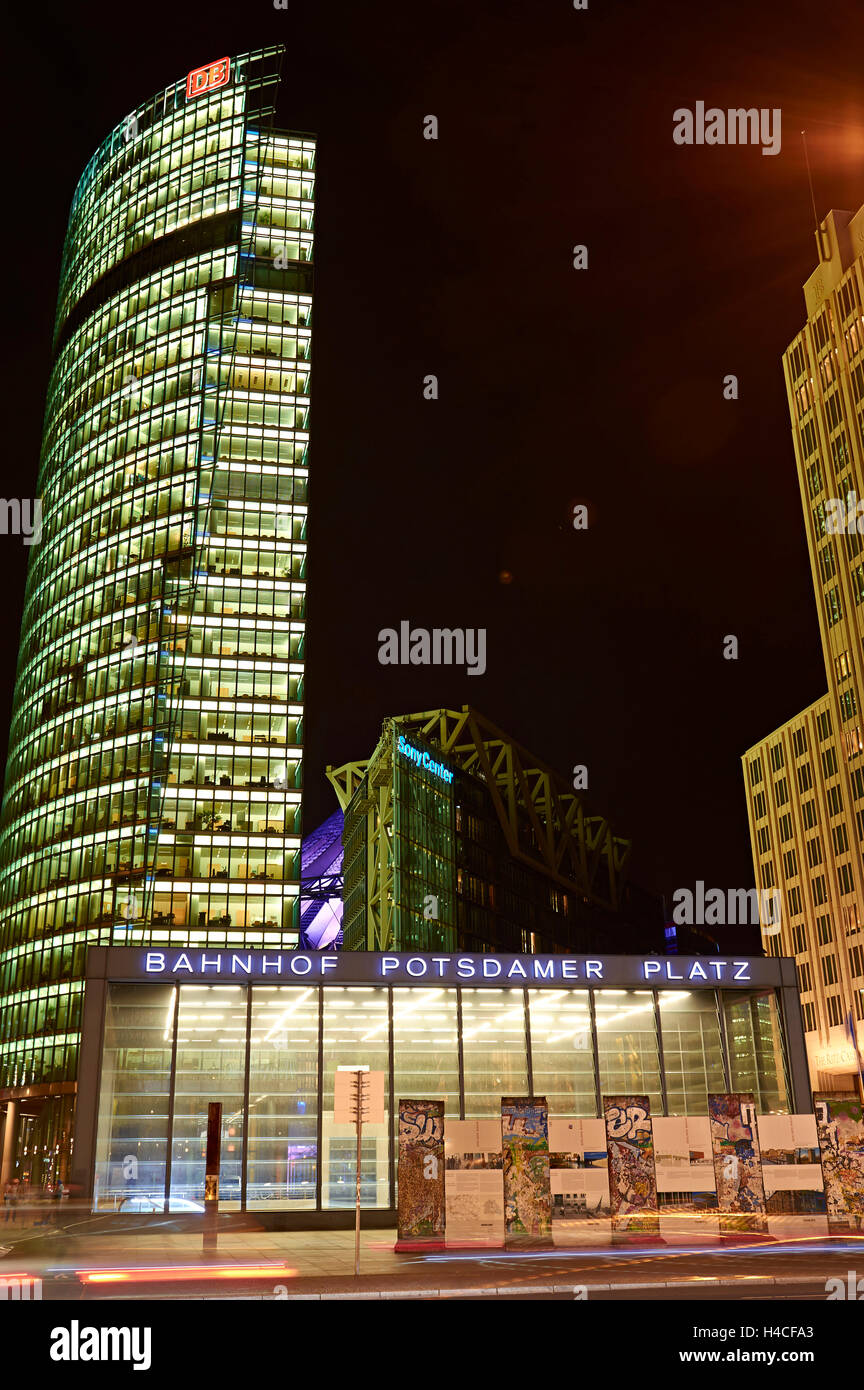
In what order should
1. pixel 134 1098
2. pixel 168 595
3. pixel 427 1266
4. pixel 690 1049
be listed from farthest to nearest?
pixel 168 595 → pixel 690 1049 → pixel 134 1098 → pixel 427 1266

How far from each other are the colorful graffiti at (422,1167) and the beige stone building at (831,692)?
89.8m

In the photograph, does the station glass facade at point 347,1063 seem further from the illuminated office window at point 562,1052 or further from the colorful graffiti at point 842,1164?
the colorful graffiti at point 842,1164

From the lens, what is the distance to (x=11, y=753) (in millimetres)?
129250

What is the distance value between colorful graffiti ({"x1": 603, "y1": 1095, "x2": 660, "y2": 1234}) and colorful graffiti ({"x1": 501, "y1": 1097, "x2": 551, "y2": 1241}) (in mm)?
1993

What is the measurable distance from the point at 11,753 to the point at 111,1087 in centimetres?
9952

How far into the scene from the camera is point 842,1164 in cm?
3016

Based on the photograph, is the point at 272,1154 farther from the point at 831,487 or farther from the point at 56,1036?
the point at 831,487

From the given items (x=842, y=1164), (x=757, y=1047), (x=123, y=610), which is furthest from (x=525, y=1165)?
(x=123, y=610)

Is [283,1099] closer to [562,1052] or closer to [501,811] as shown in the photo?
[562,1052]

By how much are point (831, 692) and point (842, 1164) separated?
89482mm

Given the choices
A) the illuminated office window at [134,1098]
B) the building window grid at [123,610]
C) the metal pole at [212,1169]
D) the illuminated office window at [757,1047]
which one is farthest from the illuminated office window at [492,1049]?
the building window grid at [123,610]

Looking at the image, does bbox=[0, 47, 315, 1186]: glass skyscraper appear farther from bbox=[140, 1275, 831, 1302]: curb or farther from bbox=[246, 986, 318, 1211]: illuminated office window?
bbox=[140, 1275, 831, 1302]: curb

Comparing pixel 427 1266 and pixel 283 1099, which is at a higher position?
pixel 283 1099
